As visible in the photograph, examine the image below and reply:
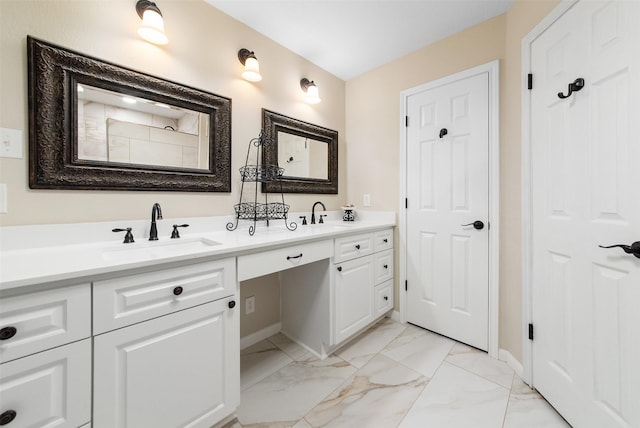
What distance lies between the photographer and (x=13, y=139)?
1.09 metres

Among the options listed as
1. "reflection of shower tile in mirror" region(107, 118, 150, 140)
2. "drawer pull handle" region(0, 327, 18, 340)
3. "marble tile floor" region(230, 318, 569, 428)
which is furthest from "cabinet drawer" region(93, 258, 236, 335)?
"reflection of shower tile in mirror" region(107, 118, 150, 140)

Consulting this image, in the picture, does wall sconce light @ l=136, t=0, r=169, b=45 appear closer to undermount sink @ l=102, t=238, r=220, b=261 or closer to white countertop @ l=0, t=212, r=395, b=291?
white countertop @ l=0, t=212, r=395, b=291

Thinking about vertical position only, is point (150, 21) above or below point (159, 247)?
above

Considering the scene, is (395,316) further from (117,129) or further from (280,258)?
(117,129)

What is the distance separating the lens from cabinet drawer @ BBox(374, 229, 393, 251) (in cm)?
215

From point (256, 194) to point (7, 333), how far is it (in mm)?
1375

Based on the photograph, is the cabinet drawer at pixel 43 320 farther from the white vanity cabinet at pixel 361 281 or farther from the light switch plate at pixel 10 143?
the white vanity cabinet at pixel 361 281

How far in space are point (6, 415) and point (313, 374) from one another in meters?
1.33

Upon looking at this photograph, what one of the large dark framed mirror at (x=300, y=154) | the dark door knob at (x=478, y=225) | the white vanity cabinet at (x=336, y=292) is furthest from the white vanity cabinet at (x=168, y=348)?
the dark door knob at (x=478, y=225)

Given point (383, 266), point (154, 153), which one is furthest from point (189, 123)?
point (383, 266)

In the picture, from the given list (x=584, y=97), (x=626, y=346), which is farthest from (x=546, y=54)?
(x=626, y=346)

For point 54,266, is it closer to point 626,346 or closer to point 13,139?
point 13,139

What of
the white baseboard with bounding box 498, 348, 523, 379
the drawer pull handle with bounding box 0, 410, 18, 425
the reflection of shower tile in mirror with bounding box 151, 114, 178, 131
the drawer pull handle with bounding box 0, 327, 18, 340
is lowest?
the white baseboard with bounding box 498, 348, 523, 379

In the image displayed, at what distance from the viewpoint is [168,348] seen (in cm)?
101
